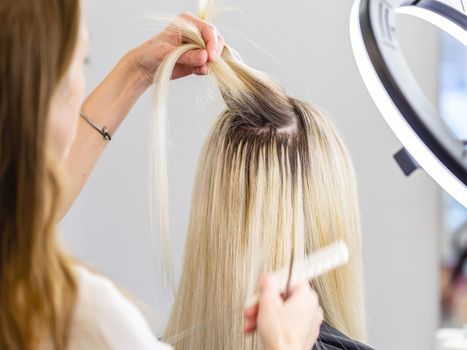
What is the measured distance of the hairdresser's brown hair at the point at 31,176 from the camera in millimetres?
588

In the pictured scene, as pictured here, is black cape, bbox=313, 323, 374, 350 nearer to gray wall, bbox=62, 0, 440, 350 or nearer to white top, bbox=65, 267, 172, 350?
white top, bbox=65, 267, 172, 350

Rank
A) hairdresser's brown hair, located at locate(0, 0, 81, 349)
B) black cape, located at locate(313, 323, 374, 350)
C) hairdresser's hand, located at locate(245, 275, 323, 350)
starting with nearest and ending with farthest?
hairdresser's brown hair, located at locate(0, 0, 81, 349), hairdresser's hand, located at locate(245, 275, 323, 350), black cape, located at locate(313, 323, 374, 350)

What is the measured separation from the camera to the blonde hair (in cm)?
103

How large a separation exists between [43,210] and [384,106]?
13.3 inches

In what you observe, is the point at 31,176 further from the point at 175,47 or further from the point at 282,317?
the point at 175,47

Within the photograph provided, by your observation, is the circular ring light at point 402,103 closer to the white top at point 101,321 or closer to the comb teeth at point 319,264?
the comb teeth at point 319,264

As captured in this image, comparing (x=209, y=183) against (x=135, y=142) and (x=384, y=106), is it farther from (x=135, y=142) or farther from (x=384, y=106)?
(x=135, y=142)

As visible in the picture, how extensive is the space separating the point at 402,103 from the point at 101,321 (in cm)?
34

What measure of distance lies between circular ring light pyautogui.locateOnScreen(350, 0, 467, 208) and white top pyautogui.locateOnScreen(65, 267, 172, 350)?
12.3 inches

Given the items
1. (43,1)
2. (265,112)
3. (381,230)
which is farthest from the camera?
(381,230)

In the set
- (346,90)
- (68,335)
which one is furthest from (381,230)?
(68,335)

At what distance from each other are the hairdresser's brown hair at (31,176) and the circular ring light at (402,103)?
285 millimetres

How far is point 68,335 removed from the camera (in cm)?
62

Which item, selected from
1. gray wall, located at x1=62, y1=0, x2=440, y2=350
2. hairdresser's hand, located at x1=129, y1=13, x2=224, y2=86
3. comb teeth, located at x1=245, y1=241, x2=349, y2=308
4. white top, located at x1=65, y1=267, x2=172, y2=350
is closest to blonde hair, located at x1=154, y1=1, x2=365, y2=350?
hairdresser's hand, located at x1=129, y1=13, x2=224, y2=86
